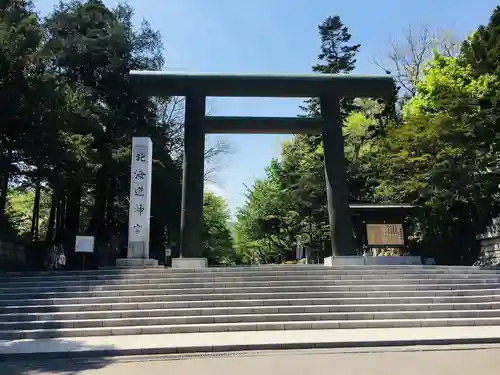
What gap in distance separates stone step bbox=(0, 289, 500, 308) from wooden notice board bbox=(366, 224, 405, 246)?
4938mm

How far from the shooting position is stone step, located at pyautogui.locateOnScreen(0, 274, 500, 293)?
1130cm

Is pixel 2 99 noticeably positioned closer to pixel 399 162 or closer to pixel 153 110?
pixel 153 110

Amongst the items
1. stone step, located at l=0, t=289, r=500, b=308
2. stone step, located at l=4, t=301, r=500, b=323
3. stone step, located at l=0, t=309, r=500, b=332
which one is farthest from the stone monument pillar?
stone step, located at l=0, t=309, r=500, b=332

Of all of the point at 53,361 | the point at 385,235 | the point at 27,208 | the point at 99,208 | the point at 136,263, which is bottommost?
Answer: the point at 53,361

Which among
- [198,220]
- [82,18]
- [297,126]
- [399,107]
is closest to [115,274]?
[198,220]

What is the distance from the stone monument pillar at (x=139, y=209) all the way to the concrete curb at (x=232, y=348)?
701cm

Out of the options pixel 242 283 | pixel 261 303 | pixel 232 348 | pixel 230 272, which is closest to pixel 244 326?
pixel 261 303

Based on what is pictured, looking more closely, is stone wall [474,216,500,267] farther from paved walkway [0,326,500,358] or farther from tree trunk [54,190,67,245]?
tree trunk [54,190,67,245]

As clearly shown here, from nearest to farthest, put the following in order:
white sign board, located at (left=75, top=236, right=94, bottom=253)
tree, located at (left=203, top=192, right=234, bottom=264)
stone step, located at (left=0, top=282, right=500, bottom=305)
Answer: stone step, located at (left=0, top=282, right=500, bottom=305), white sign board, located at (left=75, top=236, right=94, bottom=253), tree, located at (left=203, top=192, right=234, bottom=264)

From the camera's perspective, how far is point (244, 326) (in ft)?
29.2

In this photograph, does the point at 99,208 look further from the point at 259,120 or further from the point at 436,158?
the point at 436,158

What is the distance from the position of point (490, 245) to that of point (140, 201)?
48.3 ft

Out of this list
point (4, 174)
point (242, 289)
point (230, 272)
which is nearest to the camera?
point (242, 289)

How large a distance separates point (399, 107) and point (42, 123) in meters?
23.4
